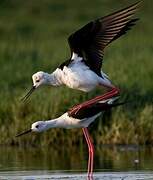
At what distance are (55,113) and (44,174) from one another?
2.79 m

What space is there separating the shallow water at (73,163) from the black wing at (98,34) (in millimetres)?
1318

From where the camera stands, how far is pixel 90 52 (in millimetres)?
12492

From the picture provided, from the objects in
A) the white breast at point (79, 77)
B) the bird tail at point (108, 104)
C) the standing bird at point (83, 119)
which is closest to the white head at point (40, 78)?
the white breast at point (79, 77)

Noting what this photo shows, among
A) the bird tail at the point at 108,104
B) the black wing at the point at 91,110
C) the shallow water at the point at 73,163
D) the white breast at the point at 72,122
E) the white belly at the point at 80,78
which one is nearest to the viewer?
the shallow water at the point at 73,163

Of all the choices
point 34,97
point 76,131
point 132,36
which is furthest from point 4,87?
point 132,36

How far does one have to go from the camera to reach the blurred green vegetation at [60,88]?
14477mm

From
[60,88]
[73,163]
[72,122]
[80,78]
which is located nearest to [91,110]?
[72,122]

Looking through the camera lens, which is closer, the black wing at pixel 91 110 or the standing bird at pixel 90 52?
the standing bird at pixel 90 52

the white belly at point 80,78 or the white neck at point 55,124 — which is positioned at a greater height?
the white belly at point 80,78

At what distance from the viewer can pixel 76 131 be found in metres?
14.5

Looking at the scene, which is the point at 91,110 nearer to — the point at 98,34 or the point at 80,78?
the point at 80,78

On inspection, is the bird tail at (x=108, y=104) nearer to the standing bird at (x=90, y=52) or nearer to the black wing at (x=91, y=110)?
the black wing at (x=91, y=110)

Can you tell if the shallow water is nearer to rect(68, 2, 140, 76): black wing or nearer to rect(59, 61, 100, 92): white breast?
rect(59, 61, 100, 92): white breast

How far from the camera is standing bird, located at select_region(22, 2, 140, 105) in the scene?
12.1 metres
